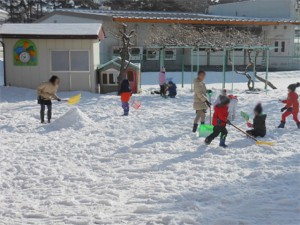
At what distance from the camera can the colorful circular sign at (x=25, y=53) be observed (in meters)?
16.4

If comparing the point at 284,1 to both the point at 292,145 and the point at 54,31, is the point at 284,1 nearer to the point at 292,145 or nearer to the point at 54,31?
the point at 54,31

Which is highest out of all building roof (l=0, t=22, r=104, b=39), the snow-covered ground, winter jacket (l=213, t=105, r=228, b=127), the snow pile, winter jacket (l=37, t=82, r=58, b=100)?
building roof (l=0, t=22, r=104, b=39)

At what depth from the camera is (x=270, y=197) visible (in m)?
5.38

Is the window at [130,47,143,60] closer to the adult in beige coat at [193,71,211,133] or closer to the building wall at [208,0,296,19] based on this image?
the building wall at [208,0,296,19]

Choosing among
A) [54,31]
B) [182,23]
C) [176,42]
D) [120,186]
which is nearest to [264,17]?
[182,23]

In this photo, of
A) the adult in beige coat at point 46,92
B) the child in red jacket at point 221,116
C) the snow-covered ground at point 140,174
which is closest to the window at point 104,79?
the snow-covered ground at point 140,174

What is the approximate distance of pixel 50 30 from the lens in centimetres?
1656

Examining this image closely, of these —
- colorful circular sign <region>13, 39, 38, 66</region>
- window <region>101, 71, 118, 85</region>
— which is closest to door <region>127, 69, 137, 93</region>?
window <region>101, 71, 118, 85</region>

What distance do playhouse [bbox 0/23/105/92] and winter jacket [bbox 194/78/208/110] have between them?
8007 mm

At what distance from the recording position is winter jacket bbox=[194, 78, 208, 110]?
8.95 m

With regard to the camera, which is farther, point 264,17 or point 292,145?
point 264,17

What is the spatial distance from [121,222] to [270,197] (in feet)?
6.42

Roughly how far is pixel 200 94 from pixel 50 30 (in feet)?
30.9

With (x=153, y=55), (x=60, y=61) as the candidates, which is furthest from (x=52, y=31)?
(x=153, y=55)
